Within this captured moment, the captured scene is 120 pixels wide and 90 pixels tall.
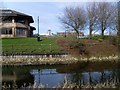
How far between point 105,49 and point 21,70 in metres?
19.8

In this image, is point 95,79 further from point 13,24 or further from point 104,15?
point 104,15

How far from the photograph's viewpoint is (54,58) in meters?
38.1

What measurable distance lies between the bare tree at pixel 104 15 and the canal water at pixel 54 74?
30717 millimetres

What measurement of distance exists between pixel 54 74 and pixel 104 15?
37.9 meters

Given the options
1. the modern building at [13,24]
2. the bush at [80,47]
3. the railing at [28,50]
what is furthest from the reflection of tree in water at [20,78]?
the modern building at [13,24]

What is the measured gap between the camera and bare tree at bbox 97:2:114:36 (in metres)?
62.8

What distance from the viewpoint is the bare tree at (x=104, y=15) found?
206 feet

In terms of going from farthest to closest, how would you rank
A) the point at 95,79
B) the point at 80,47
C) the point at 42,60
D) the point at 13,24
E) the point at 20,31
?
the point at 20,31, the point at 13,24, the point at 80,47, the point at 42,60, the point at 95,79

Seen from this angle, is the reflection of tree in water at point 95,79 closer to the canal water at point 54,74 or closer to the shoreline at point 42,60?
the canal water at point 54,74

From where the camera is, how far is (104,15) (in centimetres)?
6334

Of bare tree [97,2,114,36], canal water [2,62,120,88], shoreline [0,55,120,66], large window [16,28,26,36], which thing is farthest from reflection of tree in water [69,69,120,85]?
large window [16,28,26,36]

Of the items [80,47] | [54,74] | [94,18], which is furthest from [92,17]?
[54,74]

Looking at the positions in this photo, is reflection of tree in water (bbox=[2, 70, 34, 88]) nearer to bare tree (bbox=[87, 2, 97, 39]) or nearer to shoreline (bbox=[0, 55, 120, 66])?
shoreline (bbox=[0, 55, 120, 66])

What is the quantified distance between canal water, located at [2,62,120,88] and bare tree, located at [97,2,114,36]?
3072 cm
